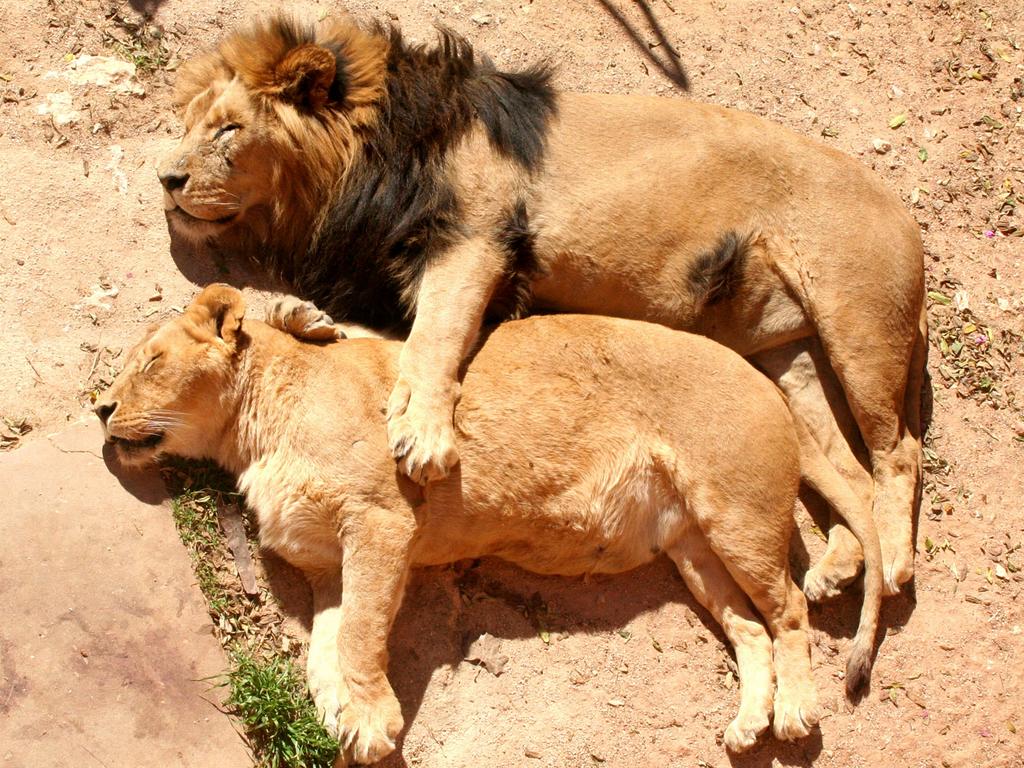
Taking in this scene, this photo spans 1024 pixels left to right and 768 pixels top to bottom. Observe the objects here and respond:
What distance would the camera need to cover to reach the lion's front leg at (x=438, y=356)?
4816 mm

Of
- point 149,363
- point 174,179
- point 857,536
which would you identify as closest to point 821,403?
point 857,536

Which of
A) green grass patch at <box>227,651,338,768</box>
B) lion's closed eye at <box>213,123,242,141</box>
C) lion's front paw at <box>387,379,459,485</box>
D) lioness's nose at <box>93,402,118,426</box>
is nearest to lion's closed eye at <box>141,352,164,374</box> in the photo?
lioness's nose at <box>93,402,118,426</box>

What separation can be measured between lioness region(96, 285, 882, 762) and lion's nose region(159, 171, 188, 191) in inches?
29.3

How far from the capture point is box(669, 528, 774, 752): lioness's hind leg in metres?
5.14

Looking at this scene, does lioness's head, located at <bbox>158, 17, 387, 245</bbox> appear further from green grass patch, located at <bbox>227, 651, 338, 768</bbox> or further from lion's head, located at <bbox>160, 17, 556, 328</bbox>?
green grass patch, located at <bbox>227, 651, 338, 768</bbox>

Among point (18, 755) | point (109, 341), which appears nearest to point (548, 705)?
point (18, 755)

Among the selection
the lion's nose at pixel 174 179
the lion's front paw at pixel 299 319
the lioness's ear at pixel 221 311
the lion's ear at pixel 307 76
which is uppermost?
the lion's ear at pixel 307 76

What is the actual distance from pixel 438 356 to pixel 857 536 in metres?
2.21

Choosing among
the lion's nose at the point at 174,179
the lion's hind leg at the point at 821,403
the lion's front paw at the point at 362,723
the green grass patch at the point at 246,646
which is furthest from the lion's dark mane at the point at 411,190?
the lion's front paw at the point at 362,723

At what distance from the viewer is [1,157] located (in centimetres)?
584

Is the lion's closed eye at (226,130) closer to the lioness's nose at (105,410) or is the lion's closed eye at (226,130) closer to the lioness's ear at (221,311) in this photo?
the lioness's ear at (221,311)

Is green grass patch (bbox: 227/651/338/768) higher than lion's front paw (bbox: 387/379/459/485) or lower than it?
lower

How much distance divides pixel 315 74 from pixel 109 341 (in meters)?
1.61

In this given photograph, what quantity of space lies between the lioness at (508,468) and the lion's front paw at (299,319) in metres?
0.01
